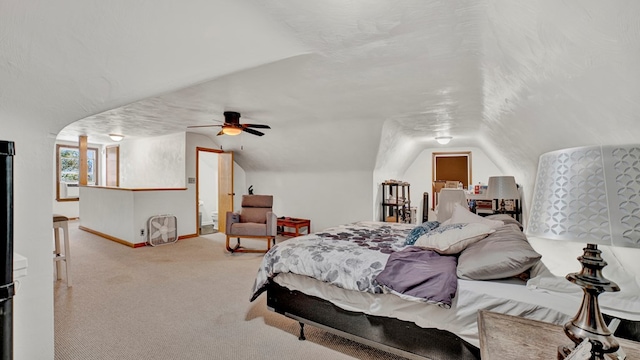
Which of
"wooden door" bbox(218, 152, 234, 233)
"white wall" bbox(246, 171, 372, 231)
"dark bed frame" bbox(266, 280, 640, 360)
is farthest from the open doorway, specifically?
"dark bed frame" bbox(266, 280, 640, 360)

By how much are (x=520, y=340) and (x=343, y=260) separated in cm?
119

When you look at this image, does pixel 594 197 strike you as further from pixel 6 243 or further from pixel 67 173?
pixel 67 173

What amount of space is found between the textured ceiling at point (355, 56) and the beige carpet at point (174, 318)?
5.60 feet

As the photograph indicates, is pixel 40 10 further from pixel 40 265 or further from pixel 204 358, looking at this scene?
pixel 204 358

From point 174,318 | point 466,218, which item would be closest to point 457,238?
point 466,218

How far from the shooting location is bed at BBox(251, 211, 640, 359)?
148 cm

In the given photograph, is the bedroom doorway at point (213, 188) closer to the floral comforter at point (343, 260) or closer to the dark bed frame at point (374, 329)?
the floral comforter at point (343, 260)

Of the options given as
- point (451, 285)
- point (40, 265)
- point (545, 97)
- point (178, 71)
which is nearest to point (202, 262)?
point (40, 265)

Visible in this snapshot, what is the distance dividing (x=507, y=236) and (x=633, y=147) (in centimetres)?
137

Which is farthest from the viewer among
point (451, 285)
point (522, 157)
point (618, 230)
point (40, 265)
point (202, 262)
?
point (202, 262)

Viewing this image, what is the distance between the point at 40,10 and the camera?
0.97 m

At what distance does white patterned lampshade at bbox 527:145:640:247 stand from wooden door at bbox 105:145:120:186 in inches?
356

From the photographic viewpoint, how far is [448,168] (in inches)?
294

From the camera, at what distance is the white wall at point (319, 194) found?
5.57 metres
